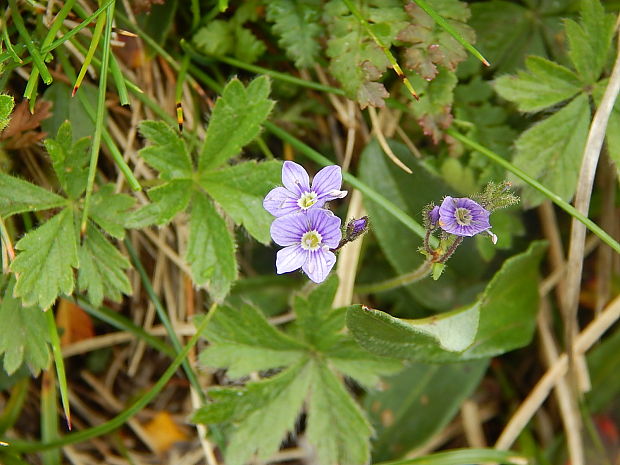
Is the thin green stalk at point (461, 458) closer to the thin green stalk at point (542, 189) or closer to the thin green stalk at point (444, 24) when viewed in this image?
the thin green stalk at point (542, 189)

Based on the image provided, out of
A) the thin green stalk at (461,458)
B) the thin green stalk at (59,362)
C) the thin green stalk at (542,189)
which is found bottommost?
the thin green stalk at (461,458)

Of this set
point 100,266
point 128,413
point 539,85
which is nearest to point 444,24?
point 539,85

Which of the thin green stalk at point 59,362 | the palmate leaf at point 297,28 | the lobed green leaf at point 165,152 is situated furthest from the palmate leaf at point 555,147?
the thin green stalk at point 59,362

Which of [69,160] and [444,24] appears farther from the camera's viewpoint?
[69,160]

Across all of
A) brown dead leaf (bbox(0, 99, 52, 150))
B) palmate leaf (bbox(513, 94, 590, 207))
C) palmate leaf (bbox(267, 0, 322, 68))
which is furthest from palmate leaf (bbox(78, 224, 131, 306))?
palmate leaf (bbox(513, 94, 590, 207))

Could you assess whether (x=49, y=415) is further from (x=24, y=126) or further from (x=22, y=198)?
(x=24, y=126)

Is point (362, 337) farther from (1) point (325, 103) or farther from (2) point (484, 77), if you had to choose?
(2) point (484, 77)

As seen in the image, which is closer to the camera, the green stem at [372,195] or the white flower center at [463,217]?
the white flower center at [463,217]

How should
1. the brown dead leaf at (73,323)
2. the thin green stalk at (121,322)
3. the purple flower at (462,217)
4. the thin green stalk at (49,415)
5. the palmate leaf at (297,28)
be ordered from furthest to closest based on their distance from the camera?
the brown dead leaf at (73,323) < the thin green stalk at (49,415) < the thin green stalk at (121,322) < the palmate leaf at (297,28) < the purple flower at (462,217)
